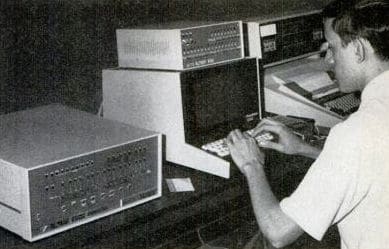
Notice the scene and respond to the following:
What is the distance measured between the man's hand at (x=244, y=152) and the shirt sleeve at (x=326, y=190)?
0.31 meters

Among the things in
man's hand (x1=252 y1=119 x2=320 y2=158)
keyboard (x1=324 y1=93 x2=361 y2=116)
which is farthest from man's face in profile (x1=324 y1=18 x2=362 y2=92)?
keyboard (x1=324 y1=93 x2=361 y2=116)

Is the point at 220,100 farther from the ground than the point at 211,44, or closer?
closer

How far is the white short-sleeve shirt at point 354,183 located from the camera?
144cm

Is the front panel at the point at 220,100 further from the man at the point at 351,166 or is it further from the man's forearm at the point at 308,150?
the man at the point at 351,166

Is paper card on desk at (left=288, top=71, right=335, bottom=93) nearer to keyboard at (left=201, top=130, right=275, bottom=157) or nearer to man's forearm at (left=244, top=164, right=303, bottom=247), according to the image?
keyboard at (left=201, top=130, right=275, bottom=157)

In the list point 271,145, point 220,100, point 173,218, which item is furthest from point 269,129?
point 173,218

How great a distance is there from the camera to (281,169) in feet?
6.94

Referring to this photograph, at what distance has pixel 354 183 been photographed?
4.77ft

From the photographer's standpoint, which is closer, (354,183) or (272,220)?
(354,183)

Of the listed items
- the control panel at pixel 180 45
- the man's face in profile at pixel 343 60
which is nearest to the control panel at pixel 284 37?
the control panel at pixel 180 45

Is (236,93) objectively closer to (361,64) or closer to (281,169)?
(281,169)

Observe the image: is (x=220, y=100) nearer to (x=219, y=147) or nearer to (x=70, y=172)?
(x=219, y=147)

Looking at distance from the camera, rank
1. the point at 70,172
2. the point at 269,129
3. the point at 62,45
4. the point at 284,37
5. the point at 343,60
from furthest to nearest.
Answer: the point at 284,37 < the point at 62,45 < the point at 269,129 < the point at 343,60 < the point at 70,172

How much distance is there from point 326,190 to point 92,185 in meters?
0.62
